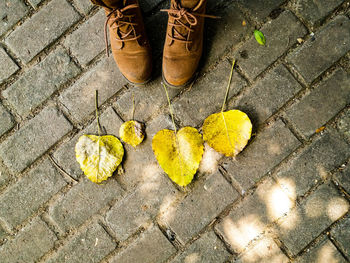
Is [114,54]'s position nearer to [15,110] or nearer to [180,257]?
[15,110]

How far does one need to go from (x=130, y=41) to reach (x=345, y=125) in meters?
1.53

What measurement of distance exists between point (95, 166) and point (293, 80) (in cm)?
147

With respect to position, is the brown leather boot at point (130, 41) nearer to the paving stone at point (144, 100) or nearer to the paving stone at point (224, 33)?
the paving stone at point (144, 100)

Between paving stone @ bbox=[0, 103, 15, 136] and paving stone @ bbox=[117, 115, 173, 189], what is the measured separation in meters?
0.87

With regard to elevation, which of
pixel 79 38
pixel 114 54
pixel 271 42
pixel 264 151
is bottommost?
pixel 264 151

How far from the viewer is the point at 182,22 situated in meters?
1.79

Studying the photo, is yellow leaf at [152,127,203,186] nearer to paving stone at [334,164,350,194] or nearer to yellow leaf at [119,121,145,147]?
yellow leaf at [119,121,145,147]

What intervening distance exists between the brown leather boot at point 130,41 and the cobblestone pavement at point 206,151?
15 centimetres

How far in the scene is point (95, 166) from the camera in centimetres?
203

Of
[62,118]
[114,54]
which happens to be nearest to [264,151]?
[114,54]

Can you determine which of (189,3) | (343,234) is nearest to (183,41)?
(189,3)

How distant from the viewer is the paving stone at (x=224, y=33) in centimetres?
211

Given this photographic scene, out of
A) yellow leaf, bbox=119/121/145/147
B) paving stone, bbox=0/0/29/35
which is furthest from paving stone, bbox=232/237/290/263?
paving stone, bbox=0/0/29/35

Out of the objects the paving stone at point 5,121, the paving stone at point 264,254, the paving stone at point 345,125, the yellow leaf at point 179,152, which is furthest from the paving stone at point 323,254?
the paving stone at point 5,121
